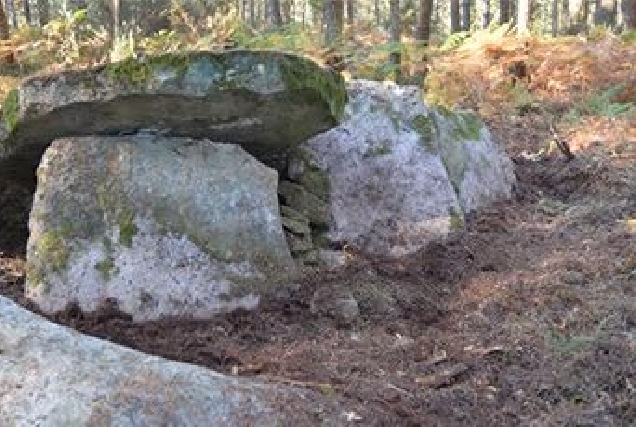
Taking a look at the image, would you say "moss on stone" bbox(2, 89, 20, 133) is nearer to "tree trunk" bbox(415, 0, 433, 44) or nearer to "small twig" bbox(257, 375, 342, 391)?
"small twig" bbox(257, 375, 342, 391)

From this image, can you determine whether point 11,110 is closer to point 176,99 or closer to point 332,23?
point 176,99

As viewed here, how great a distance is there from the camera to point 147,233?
4.19 metres

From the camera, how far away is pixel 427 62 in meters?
10.8

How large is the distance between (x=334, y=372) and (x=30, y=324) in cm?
122

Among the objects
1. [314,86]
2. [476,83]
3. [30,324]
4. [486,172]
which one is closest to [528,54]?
[476,83]

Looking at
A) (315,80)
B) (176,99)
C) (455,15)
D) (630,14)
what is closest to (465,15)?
(455,15)

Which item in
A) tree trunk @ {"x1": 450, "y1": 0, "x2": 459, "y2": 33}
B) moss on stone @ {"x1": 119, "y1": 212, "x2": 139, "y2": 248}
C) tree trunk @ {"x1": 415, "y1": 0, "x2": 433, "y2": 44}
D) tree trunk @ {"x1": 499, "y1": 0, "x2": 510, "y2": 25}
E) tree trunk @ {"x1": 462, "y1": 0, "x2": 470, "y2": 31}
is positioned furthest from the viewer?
tree trunk @ {"x1": 499, "y1": 0, "x2": 510, "y2": 25}

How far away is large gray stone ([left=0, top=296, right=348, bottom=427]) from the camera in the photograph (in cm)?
262

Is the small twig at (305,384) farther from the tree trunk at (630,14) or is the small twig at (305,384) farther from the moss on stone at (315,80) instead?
the tree trunk at (630,14)

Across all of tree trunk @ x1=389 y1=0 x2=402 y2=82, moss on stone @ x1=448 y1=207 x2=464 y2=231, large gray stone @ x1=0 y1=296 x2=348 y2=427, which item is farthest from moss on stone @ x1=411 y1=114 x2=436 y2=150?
tree trunk @ x1=389 y1=0 x2=402 y2=82

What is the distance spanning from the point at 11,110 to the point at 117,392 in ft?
7.21

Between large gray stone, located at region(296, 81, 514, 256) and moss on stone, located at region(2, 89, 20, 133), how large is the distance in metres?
1.75

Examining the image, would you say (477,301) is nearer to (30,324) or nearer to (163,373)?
(163,373)

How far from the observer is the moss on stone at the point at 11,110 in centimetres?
424
